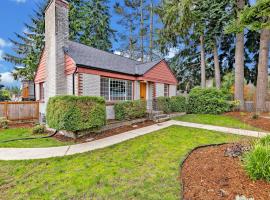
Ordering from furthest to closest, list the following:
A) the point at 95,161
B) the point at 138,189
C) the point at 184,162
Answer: the point at 95,161 → the point at 184,162 → the point at 138,189

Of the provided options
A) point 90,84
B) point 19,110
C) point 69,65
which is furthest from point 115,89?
point 19,110

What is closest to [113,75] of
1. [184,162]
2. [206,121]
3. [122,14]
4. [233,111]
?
[206,121]

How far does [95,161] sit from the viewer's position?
484 cm

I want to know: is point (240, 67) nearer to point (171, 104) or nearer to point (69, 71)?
point (171, 104)

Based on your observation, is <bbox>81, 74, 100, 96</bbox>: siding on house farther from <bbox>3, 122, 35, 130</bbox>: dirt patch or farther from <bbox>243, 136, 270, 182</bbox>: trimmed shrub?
<bbox>243, 136, 270, 182</bbox>: trimmed shrub

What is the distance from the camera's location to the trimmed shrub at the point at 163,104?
12.5m

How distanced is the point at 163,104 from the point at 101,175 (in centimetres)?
914

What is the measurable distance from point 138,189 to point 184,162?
1.68 meters

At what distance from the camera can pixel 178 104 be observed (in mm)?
13578

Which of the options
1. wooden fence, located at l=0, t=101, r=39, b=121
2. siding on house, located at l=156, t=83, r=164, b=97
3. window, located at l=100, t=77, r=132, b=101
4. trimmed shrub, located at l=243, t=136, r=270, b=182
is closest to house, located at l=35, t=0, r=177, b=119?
window, located at l=100, t=77, r=132, b=101

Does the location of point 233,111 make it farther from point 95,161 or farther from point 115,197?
point 115,197

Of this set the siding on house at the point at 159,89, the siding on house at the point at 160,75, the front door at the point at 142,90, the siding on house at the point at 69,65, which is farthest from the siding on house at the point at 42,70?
the siding on house at the point at 159,89

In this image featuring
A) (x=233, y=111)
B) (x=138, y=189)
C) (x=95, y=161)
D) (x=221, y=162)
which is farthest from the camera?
(x=233, y=111)

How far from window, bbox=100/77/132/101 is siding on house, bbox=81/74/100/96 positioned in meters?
0.45
